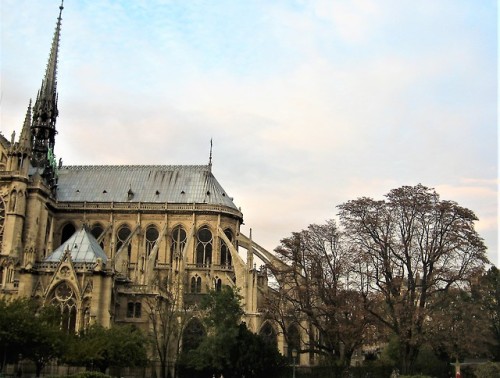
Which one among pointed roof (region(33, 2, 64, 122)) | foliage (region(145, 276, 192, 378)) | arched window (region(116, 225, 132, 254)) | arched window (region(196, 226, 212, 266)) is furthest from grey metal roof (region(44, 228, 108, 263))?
pointed roof (region(33, 2, 64, 122))

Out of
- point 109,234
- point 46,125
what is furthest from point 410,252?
point 46,125

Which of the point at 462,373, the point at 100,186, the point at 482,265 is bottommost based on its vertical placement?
the point at 462,373

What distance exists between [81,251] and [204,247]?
18580 mm

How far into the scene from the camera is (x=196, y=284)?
6131cm

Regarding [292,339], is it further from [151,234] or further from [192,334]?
[151,234]

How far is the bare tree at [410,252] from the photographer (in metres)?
38.8

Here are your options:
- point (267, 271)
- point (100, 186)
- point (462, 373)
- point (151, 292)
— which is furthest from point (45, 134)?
point (462, 373)

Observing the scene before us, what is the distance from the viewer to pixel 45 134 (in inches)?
2702

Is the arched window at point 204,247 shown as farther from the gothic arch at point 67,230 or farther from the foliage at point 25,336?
the foliage at point 25,336

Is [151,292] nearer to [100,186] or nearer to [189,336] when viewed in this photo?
[189,336]

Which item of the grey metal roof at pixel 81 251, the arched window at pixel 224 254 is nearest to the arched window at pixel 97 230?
the arched window at pixel 224 254

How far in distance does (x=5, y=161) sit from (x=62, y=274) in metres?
17.5

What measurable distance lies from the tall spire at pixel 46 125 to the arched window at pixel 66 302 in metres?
23.8

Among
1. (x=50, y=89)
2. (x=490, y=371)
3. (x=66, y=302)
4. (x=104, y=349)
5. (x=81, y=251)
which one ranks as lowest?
(x=490, y=371)
